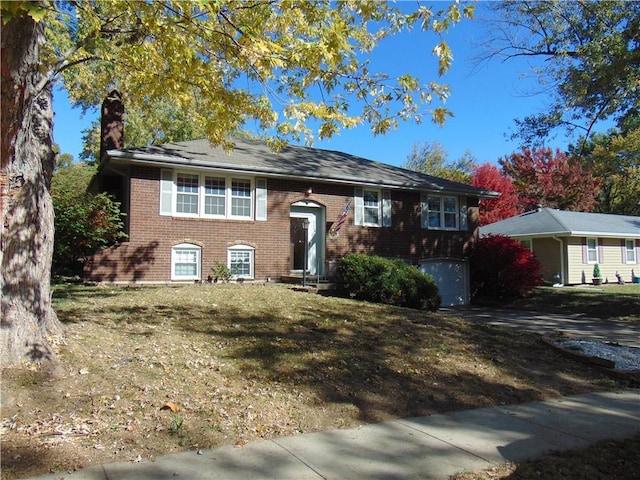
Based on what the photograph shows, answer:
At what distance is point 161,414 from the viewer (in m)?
4.64

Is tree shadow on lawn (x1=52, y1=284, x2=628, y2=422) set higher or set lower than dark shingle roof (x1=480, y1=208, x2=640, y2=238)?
lower

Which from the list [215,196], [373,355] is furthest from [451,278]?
[373,355]

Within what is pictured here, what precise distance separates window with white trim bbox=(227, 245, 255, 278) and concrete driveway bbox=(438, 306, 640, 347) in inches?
278

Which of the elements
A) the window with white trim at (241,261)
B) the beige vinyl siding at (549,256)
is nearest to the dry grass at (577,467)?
the window with white trim at (241,261)

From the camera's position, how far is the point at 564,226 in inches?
1059

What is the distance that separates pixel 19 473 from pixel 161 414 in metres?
1.31

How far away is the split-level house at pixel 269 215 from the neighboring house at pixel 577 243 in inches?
338

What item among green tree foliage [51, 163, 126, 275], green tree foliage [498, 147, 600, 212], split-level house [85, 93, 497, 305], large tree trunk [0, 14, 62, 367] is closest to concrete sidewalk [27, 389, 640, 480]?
large tree trunk [0, 14, 62, 367]

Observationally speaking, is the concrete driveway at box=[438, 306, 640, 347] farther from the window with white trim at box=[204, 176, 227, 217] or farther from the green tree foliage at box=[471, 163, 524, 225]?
the green tree foliage at box=[471, 163, 524, 225]

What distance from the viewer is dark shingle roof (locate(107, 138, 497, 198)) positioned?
14.6m

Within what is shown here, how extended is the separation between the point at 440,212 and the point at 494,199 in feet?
53.2

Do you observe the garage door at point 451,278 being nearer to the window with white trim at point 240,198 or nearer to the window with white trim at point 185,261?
the window with white trim at point 240,198

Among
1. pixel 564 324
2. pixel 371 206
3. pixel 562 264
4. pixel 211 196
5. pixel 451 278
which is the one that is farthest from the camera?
pixel 562 264

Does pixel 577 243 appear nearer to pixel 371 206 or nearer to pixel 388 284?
pixel 371 206
